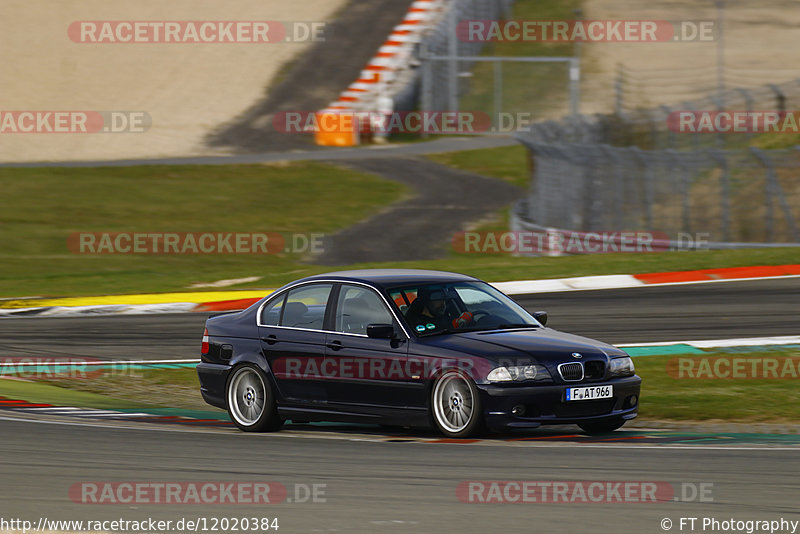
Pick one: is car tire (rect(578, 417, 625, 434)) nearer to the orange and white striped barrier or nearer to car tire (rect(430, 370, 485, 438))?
car tire (rect(430, 370, 485, 438))

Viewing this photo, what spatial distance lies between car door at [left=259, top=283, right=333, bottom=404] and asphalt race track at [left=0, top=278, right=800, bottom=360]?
4.90 metres

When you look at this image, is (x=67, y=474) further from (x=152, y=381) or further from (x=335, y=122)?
(x=335, y=122)

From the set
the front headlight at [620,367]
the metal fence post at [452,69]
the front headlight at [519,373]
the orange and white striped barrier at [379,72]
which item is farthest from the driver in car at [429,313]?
the metal fence post at [452,69]

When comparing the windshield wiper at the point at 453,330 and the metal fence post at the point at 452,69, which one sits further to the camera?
the metal fence post at the point at 452,69

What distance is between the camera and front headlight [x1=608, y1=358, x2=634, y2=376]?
10086mm

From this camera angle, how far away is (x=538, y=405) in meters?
9.74

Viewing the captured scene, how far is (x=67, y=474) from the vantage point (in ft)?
28.5

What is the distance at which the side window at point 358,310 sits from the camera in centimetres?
1059

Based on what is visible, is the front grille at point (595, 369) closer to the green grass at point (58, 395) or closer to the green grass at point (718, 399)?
the green grass at point (718, 399)

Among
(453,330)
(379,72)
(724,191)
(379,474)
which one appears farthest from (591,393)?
(379,72)

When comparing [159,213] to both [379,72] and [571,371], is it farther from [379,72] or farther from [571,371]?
[571,371]

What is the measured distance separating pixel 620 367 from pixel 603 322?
6.57 metres

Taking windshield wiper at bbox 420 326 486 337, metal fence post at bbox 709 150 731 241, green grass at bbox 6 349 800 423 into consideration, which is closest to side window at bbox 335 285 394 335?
windshield wiper at bbox 420 326 486 337

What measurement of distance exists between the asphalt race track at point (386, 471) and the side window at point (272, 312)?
92cm
